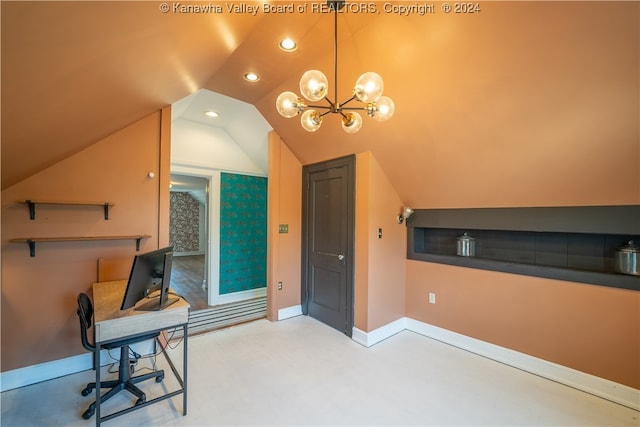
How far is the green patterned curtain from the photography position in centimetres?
448

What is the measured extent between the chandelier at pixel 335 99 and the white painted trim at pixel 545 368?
261 cm

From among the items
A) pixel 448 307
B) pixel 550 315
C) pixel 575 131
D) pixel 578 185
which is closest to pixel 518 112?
pixel 575 131

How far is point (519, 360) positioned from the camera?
256 centimetres

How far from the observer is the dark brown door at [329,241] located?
3229mm

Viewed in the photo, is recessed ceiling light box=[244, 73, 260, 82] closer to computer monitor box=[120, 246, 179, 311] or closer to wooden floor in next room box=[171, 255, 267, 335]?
computer monitor box=[120, 246, 179, 311]

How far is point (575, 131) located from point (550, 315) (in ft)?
5.33

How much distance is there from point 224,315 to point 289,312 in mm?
956

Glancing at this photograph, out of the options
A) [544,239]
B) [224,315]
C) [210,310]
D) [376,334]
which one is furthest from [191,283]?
[544,239]

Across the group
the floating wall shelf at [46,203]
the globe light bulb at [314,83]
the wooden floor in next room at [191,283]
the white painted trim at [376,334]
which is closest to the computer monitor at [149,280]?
the floating wall shelf at [46,203]

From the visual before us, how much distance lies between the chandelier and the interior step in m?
2.96

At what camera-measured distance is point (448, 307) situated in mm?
3076

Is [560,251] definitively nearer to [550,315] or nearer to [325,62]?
[550,315]

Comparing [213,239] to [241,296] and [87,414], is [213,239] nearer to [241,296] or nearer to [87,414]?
[241,296]

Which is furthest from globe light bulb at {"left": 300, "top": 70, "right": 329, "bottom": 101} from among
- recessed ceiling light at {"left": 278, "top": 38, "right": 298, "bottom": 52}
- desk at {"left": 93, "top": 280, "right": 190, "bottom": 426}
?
desk at {"left": 93, "top": 280, "right": 190, "bottom": 426}
